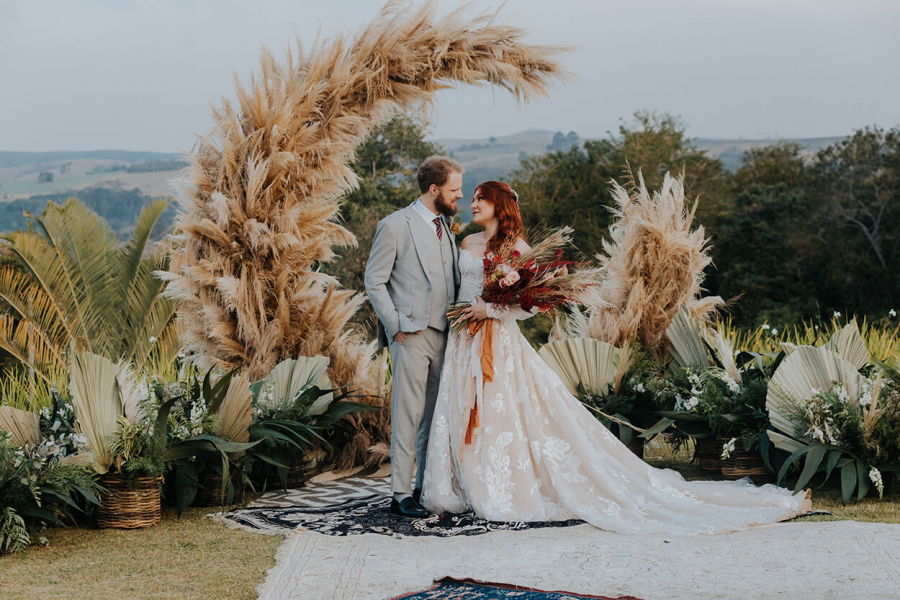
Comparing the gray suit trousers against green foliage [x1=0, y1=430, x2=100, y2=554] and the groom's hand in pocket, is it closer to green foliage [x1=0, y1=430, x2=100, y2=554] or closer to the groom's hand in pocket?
the groom's hand in pocket

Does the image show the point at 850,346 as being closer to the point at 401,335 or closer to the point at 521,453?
the point at 521,453

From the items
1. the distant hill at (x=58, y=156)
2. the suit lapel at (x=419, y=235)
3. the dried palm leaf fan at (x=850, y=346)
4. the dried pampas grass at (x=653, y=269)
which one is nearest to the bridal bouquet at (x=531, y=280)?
the suit lapel at (x=419, y=235)

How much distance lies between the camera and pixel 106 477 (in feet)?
17.0

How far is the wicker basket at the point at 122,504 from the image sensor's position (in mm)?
5176

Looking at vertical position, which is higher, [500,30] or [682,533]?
[500,30]

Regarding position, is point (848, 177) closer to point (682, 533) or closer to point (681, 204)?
point (681, 204)

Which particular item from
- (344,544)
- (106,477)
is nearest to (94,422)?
(106,477)

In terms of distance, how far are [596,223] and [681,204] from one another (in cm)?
2434

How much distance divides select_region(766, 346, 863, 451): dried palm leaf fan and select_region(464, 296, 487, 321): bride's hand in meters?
1.97

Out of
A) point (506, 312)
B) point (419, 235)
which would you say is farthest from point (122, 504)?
point (506, 312)

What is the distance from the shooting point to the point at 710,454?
648cm

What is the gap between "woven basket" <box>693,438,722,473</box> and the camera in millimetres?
6418

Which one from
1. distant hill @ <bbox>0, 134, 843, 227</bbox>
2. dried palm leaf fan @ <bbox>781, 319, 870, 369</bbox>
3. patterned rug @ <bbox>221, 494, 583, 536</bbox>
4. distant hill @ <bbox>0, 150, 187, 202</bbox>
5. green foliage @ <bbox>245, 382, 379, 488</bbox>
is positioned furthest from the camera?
distant hill @ <bbox>0, 150, 187, 202</bbox>

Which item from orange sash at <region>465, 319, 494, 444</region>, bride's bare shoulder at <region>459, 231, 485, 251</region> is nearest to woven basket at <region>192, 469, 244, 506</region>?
orange sash at <region>465, 319, 494, 444</region>
